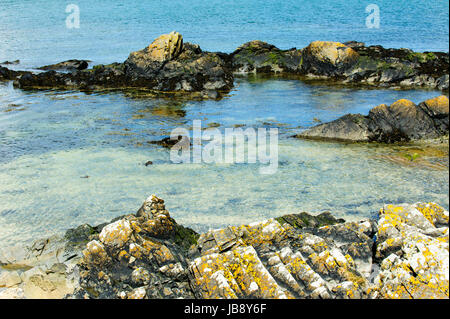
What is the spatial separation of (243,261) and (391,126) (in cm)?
1076

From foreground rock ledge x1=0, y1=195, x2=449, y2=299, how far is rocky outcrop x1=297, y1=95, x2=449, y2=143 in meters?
6.85

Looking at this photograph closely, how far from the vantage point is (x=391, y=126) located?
14.8 metres

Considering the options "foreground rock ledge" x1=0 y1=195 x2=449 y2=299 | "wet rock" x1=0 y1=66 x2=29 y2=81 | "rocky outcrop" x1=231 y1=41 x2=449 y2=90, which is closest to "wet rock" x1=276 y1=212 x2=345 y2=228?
"foreground rock ledge" x1=0 y1=195 x2=449 y2=299

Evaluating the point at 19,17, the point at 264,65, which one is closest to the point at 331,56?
the point at 264,65

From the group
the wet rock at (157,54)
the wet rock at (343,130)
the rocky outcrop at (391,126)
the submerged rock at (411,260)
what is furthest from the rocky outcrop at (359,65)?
the submerged rock at (411,260)

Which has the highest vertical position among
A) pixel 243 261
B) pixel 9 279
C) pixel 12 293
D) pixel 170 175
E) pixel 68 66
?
pixel 68 66

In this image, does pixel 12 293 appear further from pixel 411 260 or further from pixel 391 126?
pixel 391 126

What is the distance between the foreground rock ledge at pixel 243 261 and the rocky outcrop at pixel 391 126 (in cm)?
685

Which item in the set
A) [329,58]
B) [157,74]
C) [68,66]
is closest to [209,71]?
Answer: [157,74]

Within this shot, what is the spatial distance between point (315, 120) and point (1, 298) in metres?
13.4

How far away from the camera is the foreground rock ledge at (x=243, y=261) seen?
18.8 feet

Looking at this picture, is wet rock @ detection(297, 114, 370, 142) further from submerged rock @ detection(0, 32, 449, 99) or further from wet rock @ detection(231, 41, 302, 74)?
wet rock @ detection(231, 41, 302, 74)

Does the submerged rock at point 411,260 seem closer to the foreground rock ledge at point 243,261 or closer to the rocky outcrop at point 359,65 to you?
the foreground rock ledge at point 243,261
